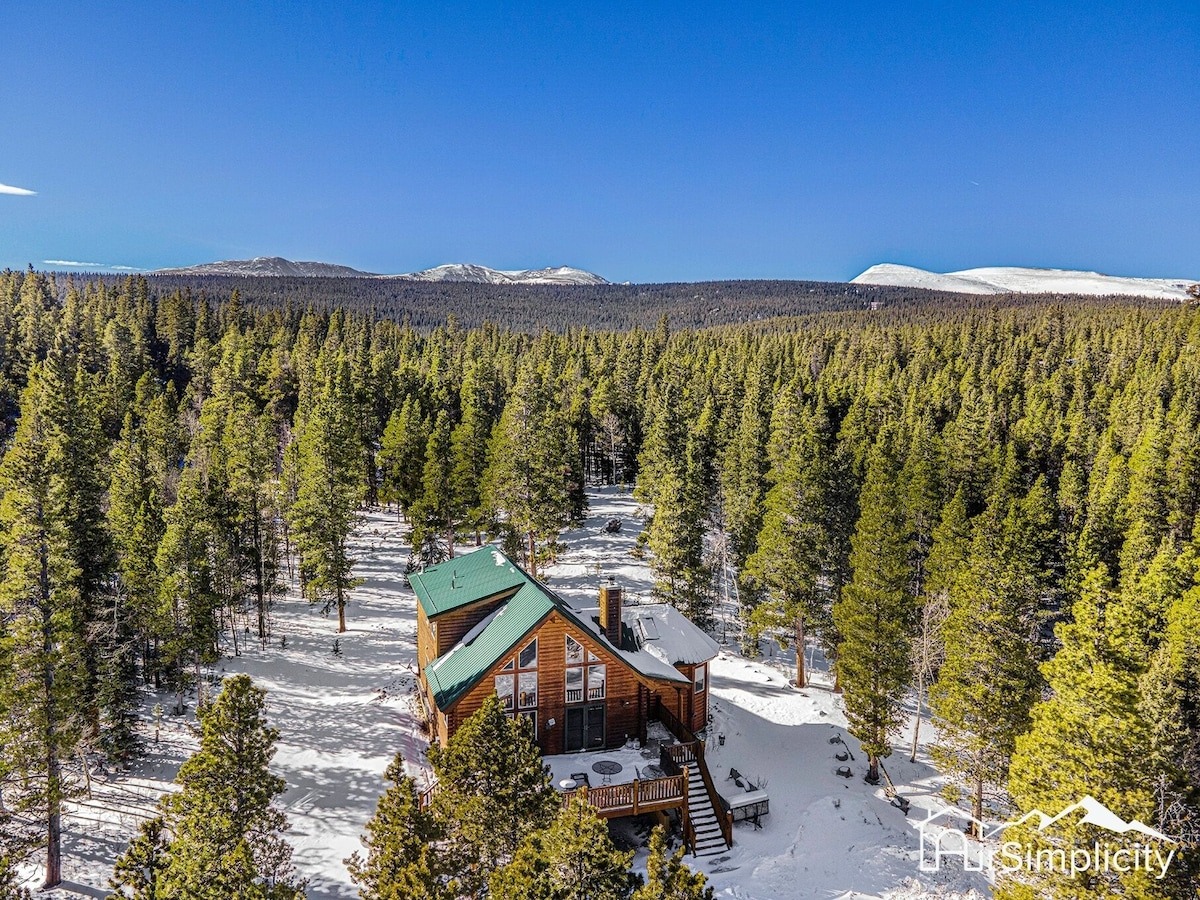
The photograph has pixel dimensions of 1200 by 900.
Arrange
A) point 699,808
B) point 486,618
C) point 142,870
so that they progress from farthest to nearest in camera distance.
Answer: point 486,618 < point 699,808 < point 142,870

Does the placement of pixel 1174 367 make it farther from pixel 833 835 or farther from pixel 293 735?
pixel 293 735

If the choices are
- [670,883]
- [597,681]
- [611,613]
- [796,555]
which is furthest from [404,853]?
[796,555]

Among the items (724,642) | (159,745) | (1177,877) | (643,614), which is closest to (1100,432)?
(724,642)

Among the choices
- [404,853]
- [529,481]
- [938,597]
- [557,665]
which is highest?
[529,481]

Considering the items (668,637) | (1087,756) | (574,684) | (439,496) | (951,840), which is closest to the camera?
(1087,756)

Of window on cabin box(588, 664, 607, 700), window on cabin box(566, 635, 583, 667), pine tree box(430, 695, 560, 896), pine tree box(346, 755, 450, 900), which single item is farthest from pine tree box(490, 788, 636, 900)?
window on cabin box(588, 664, 607, 700)

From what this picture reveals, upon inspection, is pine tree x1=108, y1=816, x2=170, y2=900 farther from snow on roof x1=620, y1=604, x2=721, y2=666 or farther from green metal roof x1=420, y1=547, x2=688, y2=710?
snow on roof x1=620, y1=604, x2=721, y2=666

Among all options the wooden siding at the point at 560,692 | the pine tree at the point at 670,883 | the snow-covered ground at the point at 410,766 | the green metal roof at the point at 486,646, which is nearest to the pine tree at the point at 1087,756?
the snow-covered ground at the point at 410,766

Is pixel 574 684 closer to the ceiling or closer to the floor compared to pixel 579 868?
closer to the floor

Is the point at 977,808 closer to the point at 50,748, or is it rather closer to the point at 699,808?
the point at 699,808
